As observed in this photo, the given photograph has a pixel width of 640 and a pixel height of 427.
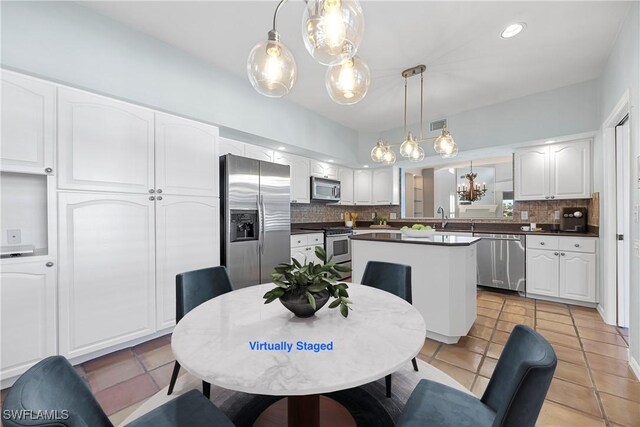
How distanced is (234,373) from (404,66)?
3273mm

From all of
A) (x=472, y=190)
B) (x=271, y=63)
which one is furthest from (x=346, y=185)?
(x=271, y=63)

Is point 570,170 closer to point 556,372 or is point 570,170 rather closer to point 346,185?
point 556,372

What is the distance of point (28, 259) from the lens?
1.80 metres

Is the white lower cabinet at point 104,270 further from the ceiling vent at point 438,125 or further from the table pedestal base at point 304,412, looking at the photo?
the ceiling vent at point 438,125

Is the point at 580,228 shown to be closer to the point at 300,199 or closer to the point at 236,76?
the point at 300,199

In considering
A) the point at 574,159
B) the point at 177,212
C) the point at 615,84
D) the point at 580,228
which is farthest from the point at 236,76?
the point at 580,228

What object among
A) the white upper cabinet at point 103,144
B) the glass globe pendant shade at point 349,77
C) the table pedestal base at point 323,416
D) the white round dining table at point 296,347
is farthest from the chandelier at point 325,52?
the table pedestal base at point 323,416

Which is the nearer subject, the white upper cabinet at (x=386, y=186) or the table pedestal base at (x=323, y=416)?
the table pedestal base at (x=323, y=416)

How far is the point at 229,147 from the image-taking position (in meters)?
3.29

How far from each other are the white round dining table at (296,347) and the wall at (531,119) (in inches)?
150

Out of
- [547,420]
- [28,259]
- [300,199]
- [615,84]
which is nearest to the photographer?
Result: [547,420]

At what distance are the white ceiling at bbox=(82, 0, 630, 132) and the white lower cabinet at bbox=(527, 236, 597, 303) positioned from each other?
2037 millimetres

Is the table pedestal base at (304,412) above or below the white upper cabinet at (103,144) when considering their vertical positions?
below

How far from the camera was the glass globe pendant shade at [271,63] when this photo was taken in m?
1.38
